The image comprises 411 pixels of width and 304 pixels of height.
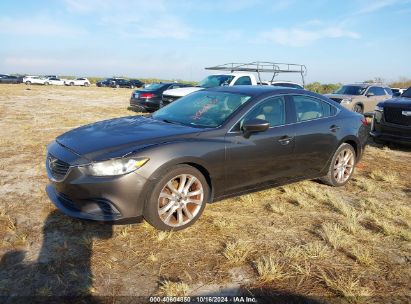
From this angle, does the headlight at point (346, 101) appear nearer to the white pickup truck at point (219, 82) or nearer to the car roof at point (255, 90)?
the white pickup truck at point (219, 82)

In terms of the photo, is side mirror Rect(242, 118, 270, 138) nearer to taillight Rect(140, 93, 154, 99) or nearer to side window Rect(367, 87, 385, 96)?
taillight Rect(140, 93, 154, 99)

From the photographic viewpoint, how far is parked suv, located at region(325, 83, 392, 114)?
575 inches

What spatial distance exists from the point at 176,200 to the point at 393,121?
275 inches

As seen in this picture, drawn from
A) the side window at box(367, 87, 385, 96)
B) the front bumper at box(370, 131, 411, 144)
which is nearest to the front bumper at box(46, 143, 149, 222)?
the front bumper at box(370, 131, 411, 144)

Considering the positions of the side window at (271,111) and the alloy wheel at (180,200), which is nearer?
the alloy wheel at (180,200)

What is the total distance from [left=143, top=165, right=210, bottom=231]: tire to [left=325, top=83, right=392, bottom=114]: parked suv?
11.8 metres

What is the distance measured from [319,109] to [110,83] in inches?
1969

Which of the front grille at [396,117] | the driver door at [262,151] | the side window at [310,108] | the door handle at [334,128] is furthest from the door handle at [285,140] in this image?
the front grille at [396,117]

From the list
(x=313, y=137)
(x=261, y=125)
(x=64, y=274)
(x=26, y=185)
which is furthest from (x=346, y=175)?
(x=26, y=185)

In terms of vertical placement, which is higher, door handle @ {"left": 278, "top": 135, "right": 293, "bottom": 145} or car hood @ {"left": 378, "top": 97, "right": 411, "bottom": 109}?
car hood @ {"left": 378, "top": 97, "right": 411, "bottom": 109}

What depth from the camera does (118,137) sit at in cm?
401

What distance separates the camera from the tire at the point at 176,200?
3.70 m

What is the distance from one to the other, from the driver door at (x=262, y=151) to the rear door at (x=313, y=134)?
0.18 m

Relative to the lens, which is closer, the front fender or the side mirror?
the front fender
